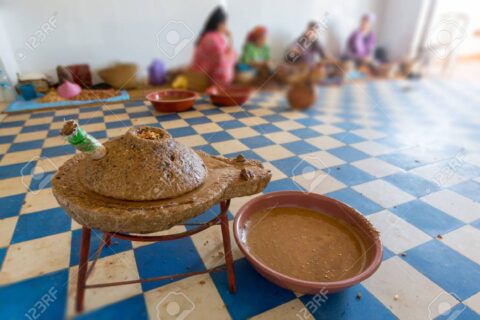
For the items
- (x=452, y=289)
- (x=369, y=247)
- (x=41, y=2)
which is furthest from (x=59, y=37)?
(x=452, y=289)

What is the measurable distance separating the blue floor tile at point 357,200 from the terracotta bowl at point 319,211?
1.46 ft

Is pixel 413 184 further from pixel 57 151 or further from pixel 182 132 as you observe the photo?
pixel 57 151

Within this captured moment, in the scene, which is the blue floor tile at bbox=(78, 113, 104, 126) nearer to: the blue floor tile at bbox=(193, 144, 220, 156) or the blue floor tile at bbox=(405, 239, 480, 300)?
the blue floor tile at bbox=(193, 144, 220, 156)

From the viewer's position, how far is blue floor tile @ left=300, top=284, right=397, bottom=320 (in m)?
1.10

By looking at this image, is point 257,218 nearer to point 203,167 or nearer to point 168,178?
point 203,167

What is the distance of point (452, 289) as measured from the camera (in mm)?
1222

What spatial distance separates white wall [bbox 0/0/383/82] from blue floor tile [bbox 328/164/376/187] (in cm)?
131

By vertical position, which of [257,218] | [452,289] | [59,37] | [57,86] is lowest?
[452,289]

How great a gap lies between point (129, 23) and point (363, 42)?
8.85 ft

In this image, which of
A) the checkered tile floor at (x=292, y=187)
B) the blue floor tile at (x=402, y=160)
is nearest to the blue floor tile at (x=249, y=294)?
the checkered tile floor at (x=292, y=187)

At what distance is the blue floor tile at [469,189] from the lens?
190cm

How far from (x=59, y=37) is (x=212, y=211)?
254 cm

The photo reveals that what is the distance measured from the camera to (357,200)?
72.8 inches

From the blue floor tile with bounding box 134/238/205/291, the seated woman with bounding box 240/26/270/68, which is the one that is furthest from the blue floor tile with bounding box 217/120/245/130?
the blue floor tile with bounding box 134/238/205/291
